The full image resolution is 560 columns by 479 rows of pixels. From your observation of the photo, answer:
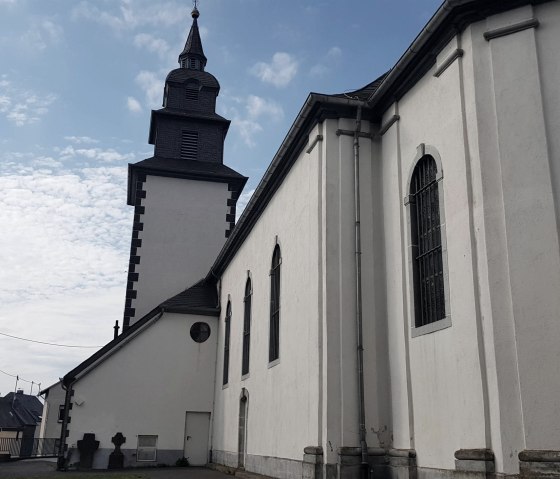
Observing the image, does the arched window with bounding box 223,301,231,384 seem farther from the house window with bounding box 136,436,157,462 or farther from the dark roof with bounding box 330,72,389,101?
the dark roof with bounding box 330,72,389,101

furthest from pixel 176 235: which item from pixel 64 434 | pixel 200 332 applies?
pixel 64 434

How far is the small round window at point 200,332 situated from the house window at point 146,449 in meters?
3.57

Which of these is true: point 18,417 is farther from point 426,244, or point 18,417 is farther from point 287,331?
point 426,244

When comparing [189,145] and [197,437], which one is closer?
[197,437]

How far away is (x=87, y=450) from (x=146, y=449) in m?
1.83

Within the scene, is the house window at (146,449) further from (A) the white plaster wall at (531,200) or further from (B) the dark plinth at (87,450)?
(A) the white plaster wall at (531,200)

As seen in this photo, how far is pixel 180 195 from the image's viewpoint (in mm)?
26375

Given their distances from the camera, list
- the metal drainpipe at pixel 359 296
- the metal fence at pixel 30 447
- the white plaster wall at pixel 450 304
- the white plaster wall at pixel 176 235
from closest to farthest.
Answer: the white plaster wall at pixel 450 304, the metal drainpipe at pixel 359 296, the white plaster wall at pixel 176 235, the metal fence at pixel 30 447

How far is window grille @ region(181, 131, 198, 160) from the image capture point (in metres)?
27.4

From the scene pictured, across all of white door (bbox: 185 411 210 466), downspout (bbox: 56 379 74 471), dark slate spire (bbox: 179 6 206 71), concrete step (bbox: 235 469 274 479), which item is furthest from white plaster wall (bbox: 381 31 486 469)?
dark slate spire (bbox: 179 6 206 71)

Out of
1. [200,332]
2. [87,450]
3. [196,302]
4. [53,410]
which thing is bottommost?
[87,450]

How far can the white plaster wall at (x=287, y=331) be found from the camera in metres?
11.4

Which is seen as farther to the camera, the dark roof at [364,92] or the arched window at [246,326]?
the arched window at [246,326]

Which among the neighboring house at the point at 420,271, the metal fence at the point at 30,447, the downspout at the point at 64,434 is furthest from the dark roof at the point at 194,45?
the metal fence at the point at 30,447
